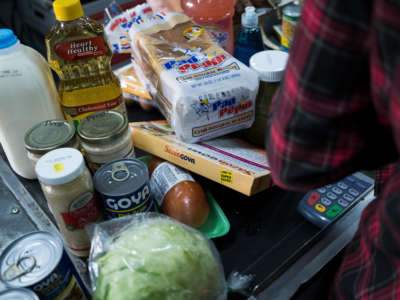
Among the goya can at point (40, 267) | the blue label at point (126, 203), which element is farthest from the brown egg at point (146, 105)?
the goya can at point (40, 267)

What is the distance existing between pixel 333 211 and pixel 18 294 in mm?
507

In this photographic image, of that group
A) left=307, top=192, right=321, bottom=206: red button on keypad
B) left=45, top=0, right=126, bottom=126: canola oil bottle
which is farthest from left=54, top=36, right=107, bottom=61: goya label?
left=307, top=192, right=321, bottom=206: red button on keypad

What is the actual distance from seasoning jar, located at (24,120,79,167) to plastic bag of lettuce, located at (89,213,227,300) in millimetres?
159

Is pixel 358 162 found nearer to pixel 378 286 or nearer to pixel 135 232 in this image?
pixel 378 286

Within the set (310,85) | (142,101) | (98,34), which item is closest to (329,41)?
(310,85)

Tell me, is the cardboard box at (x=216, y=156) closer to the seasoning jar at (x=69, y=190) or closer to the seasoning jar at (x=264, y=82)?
the seasoning jar at (x=264, y=82)

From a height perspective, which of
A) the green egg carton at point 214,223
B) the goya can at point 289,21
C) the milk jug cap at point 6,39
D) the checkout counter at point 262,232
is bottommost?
the checkout counter at point 262,232

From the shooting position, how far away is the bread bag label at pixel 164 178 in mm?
639

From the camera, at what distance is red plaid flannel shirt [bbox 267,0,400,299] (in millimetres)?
294

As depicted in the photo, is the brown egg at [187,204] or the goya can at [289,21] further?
the goya can at [289,21]

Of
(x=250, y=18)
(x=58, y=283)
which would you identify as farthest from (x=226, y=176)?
(x=250, y=18)

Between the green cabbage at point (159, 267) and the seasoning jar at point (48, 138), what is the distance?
0.19 meters

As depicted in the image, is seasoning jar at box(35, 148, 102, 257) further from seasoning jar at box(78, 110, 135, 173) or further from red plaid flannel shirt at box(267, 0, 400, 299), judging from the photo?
red plaid flannel shirt at box(267, 0, 400, 299)

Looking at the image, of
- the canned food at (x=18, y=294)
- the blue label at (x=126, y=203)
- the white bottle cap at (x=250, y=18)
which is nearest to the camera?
the canned food at (x=18, y=294)
